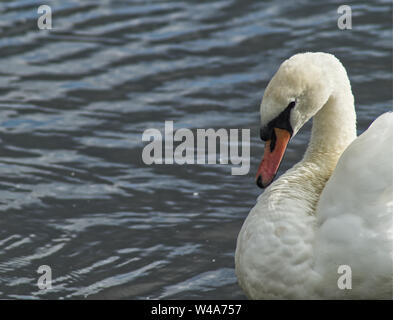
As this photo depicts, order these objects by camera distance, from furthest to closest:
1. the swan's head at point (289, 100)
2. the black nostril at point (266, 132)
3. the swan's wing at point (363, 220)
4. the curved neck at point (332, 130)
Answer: the curved neck at point (332, 130) < the black nostril at point (266, 132) < the swan's head at point (289, 100) < the swan's wing at point (363, 220)

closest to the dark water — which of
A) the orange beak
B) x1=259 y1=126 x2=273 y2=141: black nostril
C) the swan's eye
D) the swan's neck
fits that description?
the swan's neck

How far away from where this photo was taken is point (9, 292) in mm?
6105

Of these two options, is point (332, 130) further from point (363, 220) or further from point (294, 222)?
point (363, 220)

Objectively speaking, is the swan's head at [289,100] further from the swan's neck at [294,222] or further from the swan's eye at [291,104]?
the swan's neck at [294,222]

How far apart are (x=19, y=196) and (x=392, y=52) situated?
4282mm

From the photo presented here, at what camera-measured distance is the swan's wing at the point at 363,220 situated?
5.06 metres

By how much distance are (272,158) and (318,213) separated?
21.5 inches

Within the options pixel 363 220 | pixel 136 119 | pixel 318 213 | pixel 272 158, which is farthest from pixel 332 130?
pixel 136 119

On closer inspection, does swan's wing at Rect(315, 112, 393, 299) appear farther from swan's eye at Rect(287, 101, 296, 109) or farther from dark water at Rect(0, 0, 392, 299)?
dark water at Rect(0, 0, 392, 299)

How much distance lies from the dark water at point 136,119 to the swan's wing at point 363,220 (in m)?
1.17

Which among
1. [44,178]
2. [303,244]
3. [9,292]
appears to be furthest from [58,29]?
[303,244]

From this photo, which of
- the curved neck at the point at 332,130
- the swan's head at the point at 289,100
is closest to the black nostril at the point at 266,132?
the swan's head at the point at 289,100

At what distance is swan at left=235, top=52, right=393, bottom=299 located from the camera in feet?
16.7
